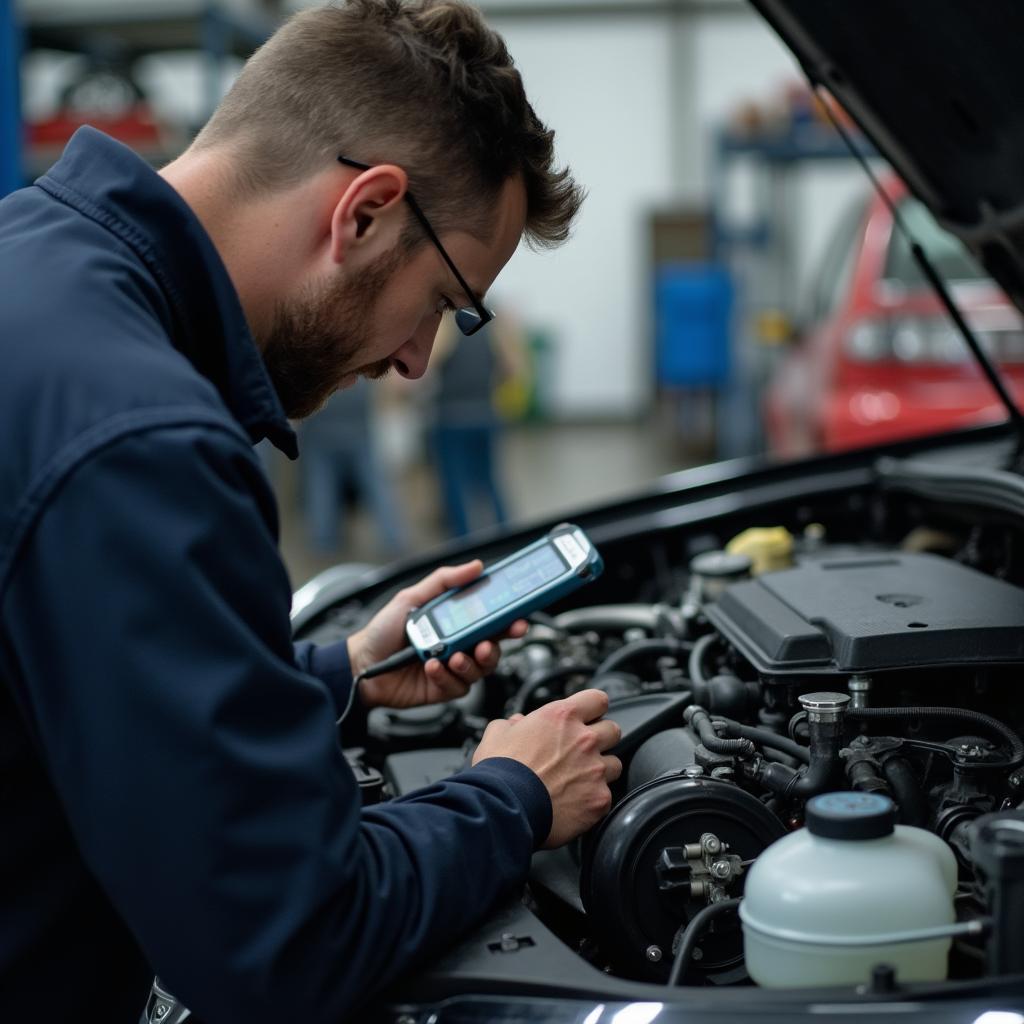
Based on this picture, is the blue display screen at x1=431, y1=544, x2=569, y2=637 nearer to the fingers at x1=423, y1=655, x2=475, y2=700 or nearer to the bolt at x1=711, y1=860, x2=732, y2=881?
the fingers at x1=423, y1=655, x2=475, y2=700

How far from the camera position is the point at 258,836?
904 millimetres

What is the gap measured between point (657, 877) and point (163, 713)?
1.64ft

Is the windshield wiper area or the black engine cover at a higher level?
the windshield wiper area

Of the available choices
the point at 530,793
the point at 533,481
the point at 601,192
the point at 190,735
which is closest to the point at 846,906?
the point at 530,793

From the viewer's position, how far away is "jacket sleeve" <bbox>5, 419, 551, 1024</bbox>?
0.89m

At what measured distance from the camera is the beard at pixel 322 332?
4.04 ft

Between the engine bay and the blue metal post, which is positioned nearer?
the engine bay

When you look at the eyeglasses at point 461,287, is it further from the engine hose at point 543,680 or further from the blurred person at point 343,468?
the blurred person at point 343,468

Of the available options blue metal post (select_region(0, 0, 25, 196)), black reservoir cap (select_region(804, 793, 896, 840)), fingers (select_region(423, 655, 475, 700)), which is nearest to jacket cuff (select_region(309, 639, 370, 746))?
fingers (select_region(423, 655, 475, 700))

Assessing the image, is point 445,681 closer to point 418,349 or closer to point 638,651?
point 638,651

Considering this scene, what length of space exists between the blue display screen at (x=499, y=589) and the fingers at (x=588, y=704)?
0.98 feet

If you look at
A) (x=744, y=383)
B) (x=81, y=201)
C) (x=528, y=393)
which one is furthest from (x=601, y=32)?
(x=81, y=201)

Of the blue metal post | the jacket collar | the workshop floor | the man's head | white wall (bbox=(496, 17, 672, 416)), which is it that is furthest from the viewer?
white wall (bbox=(496, 17, 672, 416))

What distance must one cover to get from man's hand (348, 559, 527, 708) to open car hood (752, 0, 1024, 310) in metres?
0.82
